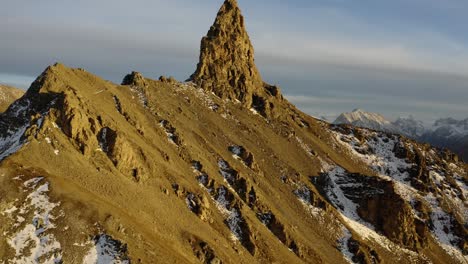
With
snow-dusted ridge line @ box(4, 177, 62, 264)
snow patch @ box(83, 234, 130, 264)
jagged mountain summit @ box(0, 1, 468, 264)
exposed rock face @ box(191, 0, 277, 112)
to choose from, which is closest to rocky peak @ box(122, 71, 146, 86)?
jagged mountain summit @ box(0, 1, 468, 264)

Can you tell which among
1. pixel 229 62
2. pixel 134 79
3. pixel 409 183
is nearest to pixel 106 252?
pixel 134 79

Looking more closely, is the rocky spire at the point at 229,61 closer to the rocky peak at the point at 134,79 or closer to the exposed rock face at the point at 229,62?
the exposed rock face at the point at 229,62

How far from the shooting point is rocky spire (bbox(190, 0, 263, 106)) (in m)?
157

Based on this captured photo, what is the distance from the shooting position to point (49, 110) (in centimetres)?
8431

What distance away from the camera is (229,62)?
16250cm

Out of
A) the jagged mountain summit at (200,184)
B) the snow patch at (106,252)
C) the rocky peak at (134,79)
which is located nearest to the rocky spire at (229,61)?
the jagged mountain summit at (200,184)

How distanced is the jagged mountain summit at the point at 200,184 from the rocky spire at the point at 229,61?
7.85ft

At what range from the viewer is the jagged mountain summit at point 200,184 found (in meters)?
64.8

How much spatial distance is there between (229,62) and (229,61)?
1.38 feet

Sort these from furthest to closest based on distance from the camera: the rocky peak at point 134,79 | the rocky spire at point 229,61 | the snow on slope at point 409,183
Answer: the rocky spire at point 229,61
the snow on slope at point 409,183
the rocky peak at point 134,79

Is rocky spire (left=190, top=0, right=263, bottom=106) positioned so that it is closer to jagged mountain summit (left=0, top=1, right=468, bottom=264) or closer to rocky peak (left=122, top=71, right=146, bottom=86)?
jagged mountain summit (left=0, top=1, right=468, bottom=264)

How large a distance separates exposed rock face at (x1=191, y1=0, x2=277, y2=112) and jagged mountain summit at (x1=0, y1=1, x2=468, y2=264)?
2.27m

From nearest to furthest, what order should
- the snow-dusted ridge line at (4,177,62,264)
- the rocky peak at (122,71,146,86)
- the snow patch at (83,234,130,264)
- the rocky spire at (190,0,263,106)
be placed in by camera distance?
the snow-dusted ridge line at (4,177,62,264) → the snow patch at (83,234,130,264) → the rocky peak at (122,71,146,86) → the rocky spire at (190,0,263,106)

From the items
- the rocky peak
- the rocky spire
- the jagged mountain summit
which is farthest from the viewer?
the rocky spire
